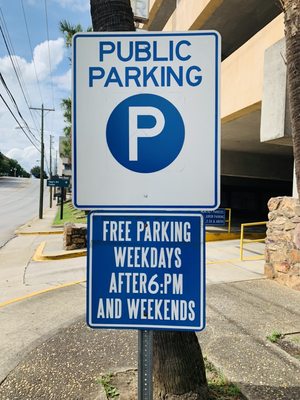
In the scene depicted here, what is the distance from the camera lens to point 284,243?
6.40 metres

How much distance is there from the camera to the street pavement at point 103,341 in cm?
307

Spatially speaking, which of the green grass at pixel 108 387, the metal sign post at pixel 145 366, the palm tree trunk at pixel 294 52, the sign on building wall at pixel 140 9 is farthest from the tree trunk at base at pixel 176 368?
the sign on building wall at pixel 140 9

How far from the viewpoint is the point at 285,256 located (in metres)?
6.34

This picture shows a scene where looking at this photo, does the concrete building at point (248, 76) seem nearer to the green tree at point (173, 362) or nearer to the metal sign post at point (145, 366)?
the green tree at point (173, 362)

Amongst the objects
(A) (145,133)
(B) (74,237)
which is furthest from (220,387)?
(B) (74,237)

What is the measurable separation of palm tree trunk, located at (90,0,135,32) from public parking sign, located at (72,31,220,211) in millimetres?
946

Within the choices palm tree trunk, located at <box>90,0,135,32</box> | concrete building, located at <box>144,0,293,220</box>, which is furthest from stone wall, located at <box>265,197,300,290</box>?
palm tree trunk, located at <box>90,0,135,32</box>

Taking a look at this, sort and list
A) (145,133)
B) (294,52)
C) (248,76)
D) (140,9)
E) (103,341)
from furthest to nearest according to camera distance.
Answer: (140,9) → (248,76) → (103,341) → (294,52) → (145,133)

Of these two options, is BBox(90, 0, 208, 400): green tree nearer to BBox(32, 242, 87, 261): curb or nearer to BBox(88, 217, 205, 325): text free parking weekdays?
BBox(88, 217, 205, 325): text free parking weekdays

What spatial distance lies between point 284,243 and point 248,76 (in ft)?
13.3

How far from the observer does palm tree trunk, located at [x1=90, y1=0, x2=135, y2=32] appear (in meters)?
2.52

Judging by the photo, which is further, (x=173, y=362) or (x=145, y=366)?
(x=173, y=362)

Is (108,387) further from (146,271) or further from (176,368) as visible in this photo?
(146,271)

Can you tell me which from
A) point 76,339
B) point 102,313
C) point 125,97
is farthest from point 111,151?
point 76,339
